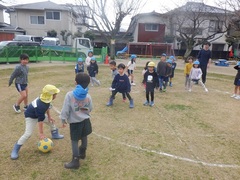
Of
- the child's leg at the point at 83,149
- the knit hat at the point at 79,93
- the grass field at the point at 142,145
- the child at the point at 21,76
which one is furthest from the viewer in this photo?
the child at the point at 21,76

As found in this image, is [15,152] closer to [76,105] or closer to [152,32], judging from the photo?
[76,105]

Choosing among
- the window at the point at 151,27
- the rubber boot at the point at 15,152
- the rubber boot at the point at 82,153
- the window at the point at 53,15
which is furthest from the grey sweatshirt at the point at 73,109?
the window at the point at 151,27

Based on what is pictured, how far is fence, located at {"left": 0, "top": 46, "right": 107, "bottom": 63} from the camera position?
1563cm

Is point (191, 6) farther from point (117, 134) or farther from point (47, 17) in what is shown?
point (117, 134)

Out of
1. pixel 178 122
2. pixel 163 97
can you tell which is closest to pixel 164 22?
pixel 163 97

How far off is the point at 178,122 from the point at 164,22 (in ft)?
91.9

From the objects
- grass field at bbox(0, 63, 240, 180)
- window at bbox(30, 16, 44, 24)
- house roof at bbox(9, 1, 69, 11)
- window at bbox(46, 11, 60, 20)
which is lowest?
grass field at bbox(0, 63, 240, 180)

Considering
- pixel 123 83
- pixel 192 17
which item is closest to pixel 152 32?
pixel 192 17

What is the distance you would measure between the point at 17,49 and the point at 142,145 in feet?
47.9

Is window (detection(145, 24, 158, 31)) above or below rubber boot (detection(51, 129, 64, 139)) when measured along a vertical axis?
above

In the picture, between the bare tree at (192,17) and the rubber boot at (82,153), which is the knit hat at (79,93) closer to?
the rubber boot at (82,153)

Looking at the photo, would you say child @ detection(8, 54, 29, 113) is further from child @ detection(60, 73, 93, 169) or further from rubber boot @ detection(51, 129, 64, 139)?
child @ detection(60, 73, 93, 169)

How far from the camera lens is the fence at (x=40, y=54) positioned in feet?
51.3

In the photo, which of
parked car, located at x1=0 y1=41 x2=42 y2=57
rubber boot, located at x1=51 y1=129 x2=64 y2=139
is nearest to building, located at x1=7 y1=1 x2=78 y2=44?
parked car, located at x1=0 y1=41 x2=42 y2=57
